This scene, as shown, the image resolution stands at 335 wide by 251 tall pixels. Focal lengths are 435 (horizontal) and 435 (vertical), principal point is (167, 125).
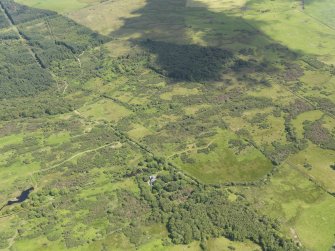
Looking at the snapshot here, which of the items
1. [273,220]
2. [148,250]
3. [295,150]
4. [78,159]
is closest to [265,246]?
[273,220]

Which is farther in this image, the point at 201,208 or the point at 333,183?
the point at 333,183

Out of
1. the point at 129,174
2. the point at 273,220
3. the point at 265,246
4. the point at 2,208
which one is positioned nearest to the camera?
the point at 265,246

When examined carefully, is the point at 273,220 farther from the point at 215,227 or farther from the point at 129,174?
the point at 129,174

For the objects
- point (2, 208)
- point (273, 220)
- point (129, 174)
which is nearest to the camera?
point (273, 220)

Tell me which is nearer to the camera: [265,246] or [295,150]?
[265,246]

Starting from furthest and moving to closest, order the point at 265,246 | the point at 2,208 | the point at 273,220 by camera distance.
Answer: the point at 2,208 → the point at 273,220 → the point at 265,246

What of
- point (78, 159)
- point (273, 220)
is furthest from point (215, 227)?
point (78, 159)

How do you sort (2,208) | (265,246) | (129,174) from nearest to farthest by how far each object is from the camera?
(265,246), (2,208), (129,174)

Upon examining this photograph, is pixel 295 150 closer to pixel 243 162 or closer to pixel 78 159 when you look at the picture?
pixel 243 162
